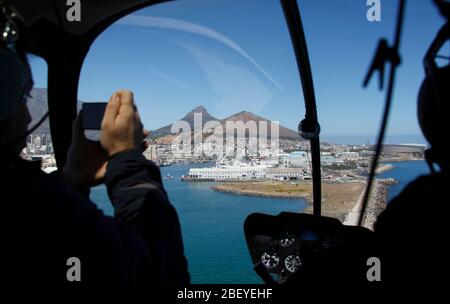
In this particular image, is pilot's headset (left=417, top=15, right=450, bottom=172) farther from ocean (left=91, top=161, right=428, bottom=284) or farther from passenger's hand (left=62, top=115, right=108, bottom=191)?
ocean (left=91, top=161, right=428, bottom=284)

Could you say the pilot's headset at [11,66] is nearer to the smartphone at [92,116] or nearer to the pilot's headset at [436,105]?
the smartphone at [92,116]

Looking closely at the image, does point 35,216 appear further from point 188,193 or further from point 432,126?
point 188,193

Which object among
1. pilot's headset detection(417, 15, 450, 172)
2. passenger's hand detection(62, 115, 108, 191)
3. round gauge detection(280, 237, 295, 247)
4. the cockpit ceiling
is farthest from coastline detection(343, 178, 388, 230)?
the cockpit ceiling

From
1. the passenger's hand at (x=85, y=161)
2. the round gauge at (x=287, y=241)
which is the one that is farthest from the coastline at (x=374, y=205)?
the passenger's hand at (x=85, y=161)

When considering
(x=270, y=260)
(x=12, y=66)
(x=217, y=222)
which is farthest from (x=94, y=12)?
(x=217, y=222)

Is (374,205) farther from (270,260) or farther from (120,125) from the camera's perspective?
(120,125)

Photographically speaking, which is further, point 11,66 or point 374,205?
point 374,205
